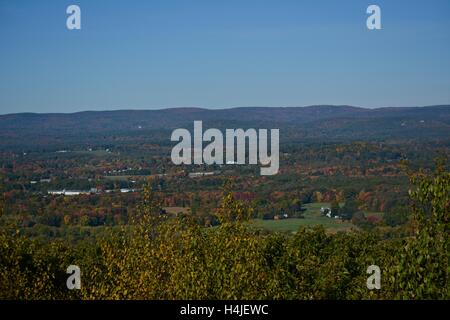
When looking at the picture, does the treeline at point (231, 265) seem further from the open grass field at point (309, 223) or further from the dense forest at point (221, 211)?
the open grass field at point (309, 223)

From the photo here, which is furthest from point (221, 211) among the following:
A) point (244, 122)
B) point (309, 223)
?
point (244, 122)

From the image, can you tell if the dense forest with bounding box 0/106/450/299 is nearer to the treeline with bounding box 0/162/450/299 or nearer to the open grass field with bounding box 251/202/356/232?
the treeline with bounding box 0/162/450/299

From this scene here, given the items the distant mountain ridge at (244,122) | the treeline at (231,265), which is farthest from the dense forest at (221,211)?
the distant mountain ridge at (244,122)

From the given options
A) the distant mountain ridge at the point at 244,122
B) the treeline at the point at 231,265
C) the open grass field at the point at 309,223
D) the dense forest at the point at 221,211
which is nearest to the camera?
the treeline at the point at 231,265

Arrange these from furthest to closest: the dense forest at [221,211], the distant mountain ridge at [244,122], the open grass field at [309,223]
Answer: the distant mountain ridge at [244,122]
the open grass field at [309,223]
the dense forest at [221,211]

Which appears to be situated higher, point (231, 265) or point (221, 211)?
point (221, 211)

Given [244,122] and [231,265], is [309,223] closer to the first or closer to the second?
[231,265]

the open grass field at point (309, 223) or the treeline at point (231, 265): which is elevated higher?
the treeline at point (231, 265)

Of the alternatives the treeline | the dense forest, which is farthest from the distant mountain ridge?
the treeline

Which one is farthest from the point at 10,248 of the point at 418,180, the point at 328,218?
the point at 328,218
